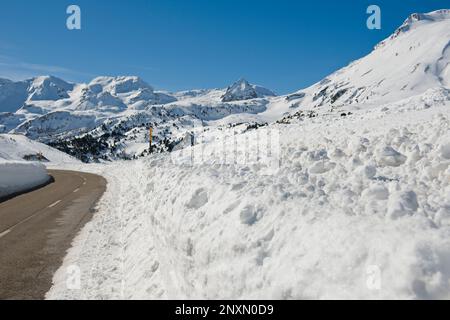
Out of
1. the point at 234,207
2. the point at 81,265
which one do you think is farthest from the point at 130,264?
the point at 234,207

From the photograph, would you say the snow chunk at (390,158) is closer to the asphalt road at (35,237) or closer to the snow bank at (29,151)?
the asphalt road at (35,237)

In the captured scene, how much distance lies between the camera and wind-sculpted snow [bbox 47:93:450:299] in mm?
3953

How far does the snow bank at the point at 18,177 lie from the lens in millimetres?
22616

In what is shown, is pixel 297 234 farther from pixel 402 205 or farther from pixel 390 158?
pixel 390 158

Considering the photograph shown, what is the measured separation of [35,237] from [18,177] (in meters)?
16.2

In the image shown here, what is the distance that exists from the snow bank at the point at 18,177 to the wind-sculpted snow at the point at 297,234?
14.7m

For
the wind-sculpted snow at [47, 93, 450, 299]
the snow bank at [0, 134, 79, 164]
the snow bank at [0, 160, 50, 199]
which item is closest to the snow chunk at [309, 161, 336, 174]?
the wind-sculpted snow at [47, 93, 450, 299]

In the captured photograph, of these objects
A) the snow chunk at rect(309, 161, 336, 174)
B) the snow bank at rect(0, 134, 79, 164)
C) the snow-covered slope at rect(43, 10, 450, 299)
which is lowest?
the snow-covered slope at rect(43, 10, 450, 299)

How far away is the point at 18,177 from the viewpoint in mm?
25312

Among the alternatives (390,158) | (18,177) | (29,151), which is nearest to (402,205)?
(390,158)

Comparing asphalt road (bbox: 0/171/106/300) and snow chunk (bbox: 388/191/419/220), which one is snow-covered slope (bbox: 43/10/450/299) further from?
asphalt road (bbox: 0/171/106/300)

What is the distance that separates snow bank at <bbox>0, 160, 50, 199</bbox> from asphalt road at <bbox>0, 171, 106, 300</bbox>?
9.09 feet
